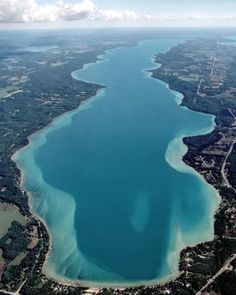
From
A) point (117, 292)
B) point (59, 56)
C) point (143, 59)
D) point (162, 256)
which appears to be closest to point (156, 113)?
point (162, 256)

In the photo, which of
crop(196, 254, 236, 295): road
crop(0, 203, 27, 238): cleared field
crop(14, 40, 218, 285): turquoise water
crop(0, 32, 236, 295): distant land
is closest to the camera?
crop(196, 254, 236, 295): road

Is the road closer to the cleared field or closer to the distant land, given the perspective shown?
the distant land

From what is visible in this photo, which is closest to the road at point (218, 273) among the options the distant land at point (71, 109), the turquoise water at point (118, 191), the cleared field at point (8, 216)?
the distant land at point (71, 109)

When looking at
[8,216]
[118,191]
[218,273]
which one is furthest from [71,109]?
[218,273]

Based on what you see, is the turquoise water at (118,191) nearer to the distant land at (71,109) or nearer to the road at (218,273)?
the distant land at (71,109)

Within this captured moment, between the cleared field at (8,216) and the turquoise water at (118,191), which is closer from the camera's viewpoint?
the turquoise water at (118,191)

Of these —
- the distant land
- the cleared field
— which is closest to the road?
the distant land

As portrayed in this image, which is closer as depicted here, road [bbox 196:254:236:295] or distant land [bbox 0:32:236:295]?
road [bbox 196:254:236:295]
